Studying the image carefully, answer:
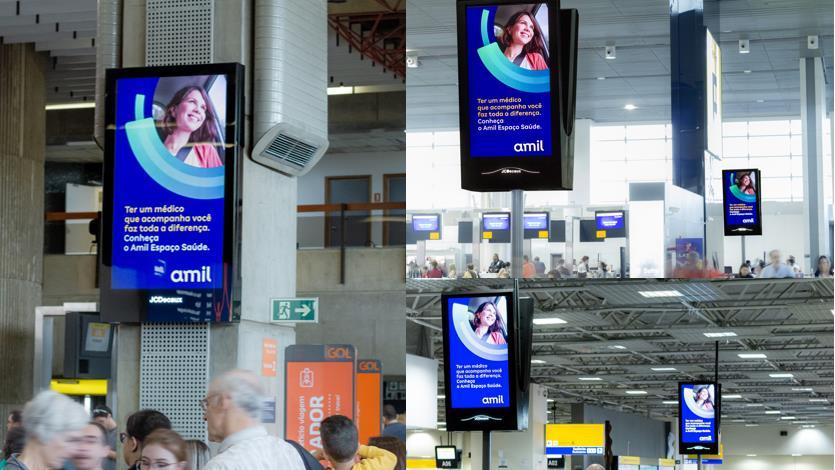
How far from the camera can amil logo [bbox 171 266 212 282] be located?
337 inches

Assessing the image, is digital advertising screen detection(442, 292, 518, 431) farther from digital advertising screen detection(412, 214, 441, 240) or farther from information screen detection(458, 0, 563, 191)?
digital advertising screen detection(412, 214, 441, 240)

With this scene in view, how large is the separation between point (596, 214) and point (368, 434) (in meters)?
13.5

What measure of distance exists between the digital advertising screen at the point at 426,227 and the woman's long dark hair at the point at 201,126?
49.2ft

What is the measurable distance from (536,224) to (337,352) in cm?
1393

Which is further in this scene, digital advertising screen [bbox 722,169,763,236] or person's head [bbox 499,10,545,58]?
digital advertising screen [bbox 722,169,763,236]

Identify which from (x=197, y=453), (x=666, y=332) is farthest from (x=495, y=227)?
(x=197, y=453)

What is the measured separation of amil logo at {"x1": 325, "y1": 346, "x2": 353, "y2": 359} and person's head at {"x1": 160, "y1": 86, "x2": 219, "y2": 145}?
2369mm

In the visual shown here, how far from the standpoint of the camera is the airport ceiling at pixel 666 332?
23.0 metres

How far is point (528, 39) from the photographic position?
25.0 feet

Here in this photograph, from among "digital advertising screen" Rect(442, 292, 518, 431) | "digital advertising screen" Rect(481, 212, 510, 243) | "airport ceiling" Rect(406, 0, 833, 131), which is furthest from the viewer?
"digital advertising screen" Rect(481, 212, 510, 243)

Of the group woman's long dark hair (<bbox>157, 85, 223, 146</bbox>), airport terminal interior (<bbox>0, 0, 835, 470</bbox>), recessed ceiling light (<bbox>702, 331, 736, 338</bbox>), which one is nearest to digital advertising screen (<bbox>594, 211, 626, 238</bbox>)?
airport terminal interior (<bbox>0, 0, 835, 470</bbox>)

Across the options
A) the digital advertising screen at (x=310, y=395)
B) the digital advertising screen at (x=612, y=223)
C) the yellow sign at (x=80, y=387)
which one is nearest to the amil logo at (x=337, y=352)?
the digital advertising screen at (x=310, y=395)

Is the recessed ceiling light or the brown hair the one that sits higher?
the brown hair

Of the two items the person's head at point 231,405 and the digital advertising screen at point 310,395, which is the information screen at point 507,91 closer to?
the digital advertising screen at point 310,395
